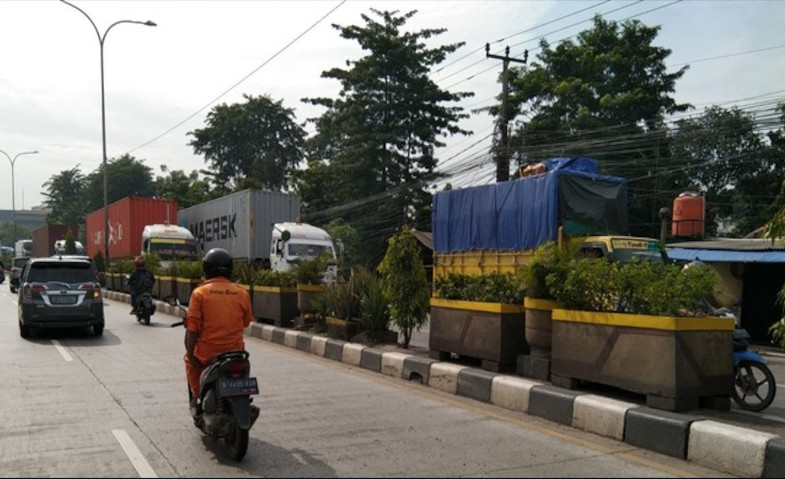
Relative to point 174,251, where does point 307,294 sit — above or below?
below

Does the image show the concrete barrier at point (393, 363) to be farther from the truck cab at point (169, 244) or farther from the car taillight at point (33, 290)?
the truck cab at point (169, 244)

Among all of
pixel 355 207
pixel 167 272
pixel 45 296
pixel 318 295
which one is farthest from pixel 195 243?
pixel 318 295

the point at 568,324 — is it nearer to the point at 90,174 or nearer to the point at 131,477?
the point at 131,477

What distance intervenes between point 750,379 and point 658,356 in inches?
76.5

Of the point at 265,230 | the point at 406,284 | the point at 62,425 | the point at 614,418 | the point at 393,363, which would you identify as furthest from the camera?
the point at 265,230

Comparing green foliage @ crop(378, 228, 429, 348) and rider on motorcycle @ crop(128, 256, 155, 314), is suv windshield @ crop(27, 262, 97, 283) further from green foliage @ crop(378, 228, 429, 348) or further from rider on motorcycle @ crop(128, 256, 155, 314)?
green foliage @ crop(378, 228, 429, 348)

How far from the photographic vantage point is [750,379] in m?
7.02

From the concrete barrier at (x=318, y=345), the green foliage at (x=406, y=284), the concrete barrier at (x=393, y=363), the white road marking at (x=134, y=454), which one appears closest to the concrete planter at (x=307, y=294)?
the concrete barrier at (x=318, y=345)

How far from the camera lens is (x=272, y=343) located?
13.1 metres

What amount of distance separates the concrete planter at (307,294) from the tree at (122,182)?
60802mm

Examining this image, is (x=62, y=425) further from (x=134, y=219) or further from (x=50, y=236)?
(x=50, y=236)

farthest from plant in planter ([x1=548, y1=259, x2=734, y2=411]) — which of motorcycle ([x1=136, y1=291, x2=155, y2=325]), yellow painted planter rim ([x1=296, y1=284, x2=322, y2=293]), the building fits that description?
motorcycle ([x1=136, y1=291, x2=155, y2=325])

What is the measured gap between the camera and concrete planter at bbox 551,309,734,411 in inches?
226

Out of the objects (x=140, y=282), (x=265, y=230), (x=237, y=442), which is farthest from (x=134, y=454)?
(x=265, y=230)
